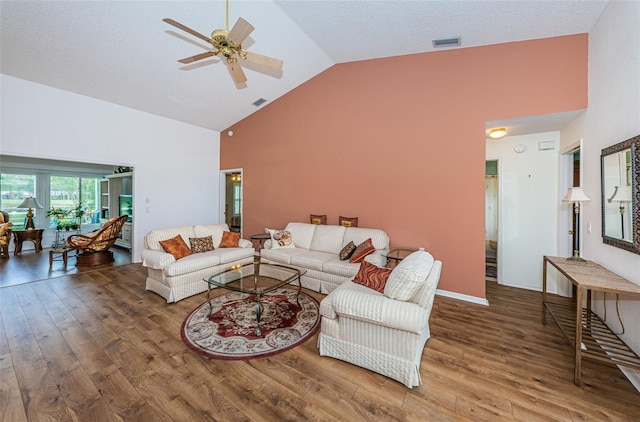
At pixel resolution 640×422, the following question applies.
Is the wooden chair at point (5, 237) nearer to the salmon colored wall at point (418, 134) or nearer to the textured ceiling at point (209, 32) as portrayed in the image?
the textured ceiling at point (209, 32)

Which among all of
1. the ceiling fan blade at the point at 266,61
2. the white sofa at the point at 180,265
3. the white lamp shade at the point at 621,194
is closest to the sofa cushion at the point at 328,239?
the white sofa at the point at 180,265

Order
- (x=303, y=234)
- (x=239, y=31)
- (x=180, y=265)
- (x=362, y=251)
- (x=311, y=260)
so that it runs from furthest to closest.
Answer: (x=303, y=234) → (x=311, y=260) → (x=362, y=251) → (x=180, y=265) → (x=239, y=31)

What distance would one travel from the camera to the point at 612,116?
233cm

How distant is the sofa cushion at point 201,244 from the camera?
3.99 m

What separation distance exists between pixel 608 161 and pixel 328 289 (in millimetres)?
3354

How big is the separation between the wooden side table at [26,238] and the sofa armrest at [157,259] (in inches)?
199

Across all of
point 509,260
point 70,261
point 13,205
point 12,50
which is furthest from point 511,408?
point 13,205

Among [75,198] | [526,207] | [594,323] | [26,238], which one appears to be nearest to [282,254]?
[594,323]

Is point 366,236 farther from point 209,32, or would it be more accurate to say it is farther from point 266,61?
point 209,32

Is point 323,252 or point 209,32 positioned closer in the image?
point 209,32

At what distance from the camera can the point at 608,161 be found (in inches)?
92.1

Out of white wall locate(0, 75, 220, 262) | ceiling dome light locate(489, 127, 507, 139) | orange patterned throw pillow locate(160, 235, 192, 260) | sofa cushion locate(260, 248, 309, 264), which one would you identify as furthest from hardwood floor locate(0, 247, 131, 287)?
ceiling dome light locate(489, 127, 507, 139)

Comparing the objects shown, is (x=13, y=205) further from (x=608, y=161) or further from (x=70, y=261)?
(x=608, y=161)

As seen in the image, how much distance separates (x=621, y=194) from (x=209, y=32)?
16.2ft
